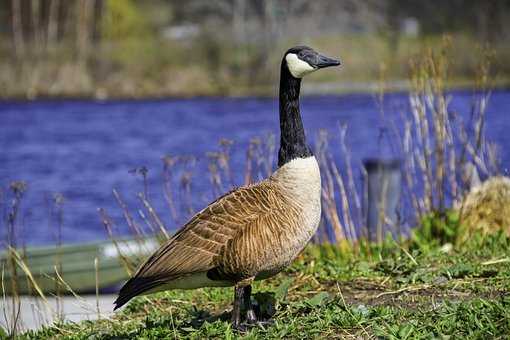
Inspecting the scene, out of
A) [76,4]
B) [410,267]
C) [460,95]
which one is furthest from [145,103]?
[410,267]

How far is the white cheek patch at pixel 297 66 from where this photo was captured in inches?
184

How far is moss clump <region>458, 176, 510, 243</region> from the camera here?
23.6 feet

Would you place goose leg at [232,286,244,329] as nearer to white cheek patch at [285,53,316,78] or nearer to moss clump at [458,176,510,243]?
white cheek patch at [285,53,316,78]

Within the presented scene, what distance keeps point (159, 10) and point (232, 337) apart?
64825mm

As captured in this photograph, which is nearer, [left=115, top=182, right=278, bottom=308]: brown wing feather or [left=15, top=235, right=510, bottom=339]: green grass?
[left=15, top=235, right=510, bottom=339]: green grass

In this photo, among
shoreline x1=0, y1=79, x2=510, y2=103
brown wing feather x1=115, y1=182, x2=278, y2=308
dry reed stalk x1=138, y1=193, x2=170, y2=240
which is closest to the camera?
brown wing feather x1=115, y1=182, x2=278, y2=308

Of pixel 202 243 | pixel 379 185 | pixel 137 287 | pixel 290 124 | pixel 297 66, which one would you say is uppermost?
pixel 297 66

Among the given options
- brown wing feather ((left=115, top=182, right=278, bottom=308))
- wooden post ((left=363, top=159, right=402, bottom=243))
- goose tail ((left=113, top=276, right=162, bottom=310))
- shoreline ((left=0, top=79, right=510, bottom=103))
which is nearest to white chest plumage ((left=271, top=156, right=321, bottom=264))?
brown wing feather ((left=115, top=182, right=278, bottom=308))

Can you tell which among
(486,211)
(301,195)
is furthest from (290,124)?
(486,211)

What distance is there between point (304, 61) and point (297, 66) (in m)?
0.05

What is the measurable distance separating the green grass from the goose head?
1.31 meters

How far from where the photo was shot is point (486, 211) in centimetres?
731

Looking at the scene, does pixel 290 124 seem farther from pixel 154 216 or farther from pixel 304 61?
pixel 154 216

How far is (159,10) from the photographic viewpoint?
6725 centimetres
